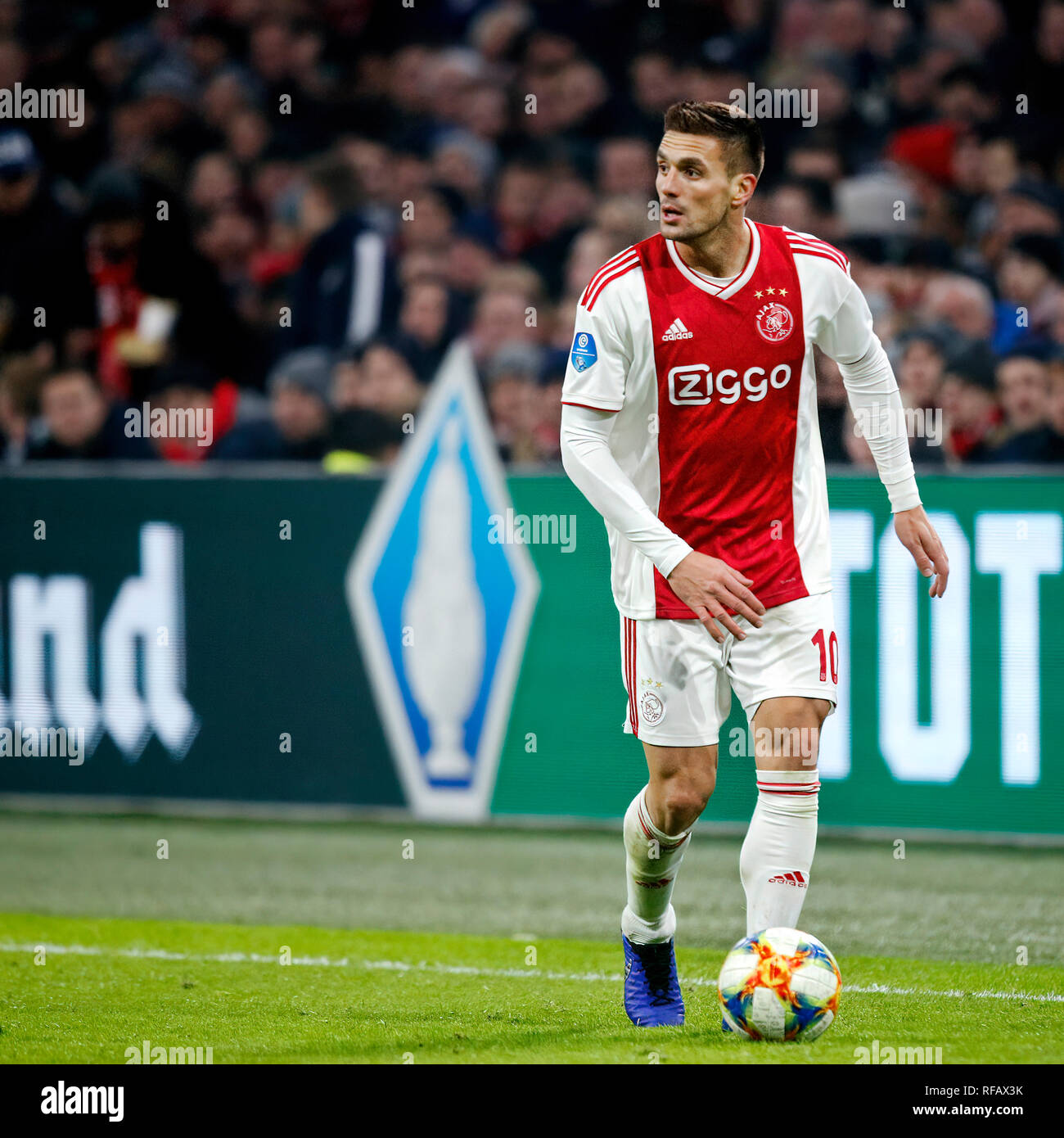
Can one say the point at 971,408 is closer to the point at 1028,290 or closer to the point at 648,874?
the point at 1028,290

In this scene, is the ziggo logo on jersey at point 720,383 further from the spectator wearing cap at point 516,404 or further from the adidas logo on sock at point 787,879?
the spectator wearing cap at point 516,404

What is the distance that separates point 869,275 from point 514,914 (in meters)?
3.99

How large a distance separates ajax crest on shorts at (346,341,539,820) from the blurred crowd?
1.92ft

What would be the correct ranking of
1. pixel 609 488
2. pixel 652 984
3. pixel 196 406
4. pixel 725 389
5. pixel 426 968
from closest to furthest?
pixel 609 488 → pixel 725 389 → pixel 652 984 → pixel 426 968 → pixel 196 406

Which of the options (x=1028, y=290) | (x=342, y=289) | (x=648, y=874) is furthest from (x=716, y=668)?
(x=342, y=289)

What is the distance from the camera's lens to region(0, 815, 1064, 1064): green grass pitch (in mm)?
4527

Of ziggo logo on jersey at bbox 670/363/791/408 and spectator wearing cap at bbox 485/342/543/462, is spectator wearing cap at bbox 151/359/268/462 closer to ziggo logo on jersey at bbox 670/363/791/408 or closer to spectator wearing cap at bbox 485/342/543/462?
spectator wearing cap at bbox 485/342/543/462

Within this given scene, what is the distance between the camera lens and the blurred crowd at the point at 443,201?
885 cm

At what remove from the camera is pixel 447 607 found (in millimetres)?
7902

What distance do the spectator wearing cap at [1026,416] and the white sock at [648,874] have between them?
3605mm

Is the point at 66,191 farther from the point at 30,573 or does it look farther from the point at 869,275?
the point at 869,275

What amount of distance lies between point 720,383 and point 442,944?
2323mm

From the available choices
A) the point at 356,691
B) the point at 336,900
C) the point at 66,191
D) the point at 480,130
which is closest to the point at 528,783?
the point at 356,691

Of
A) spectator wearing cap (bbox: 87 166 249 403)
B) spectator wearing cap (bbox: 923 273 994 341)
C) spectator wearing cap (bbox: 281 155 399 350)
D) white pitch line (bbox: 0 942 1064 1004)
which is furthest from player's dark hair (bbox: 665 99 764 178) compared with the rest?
spectator wearing cap (bbox: 87 166 249 403)
